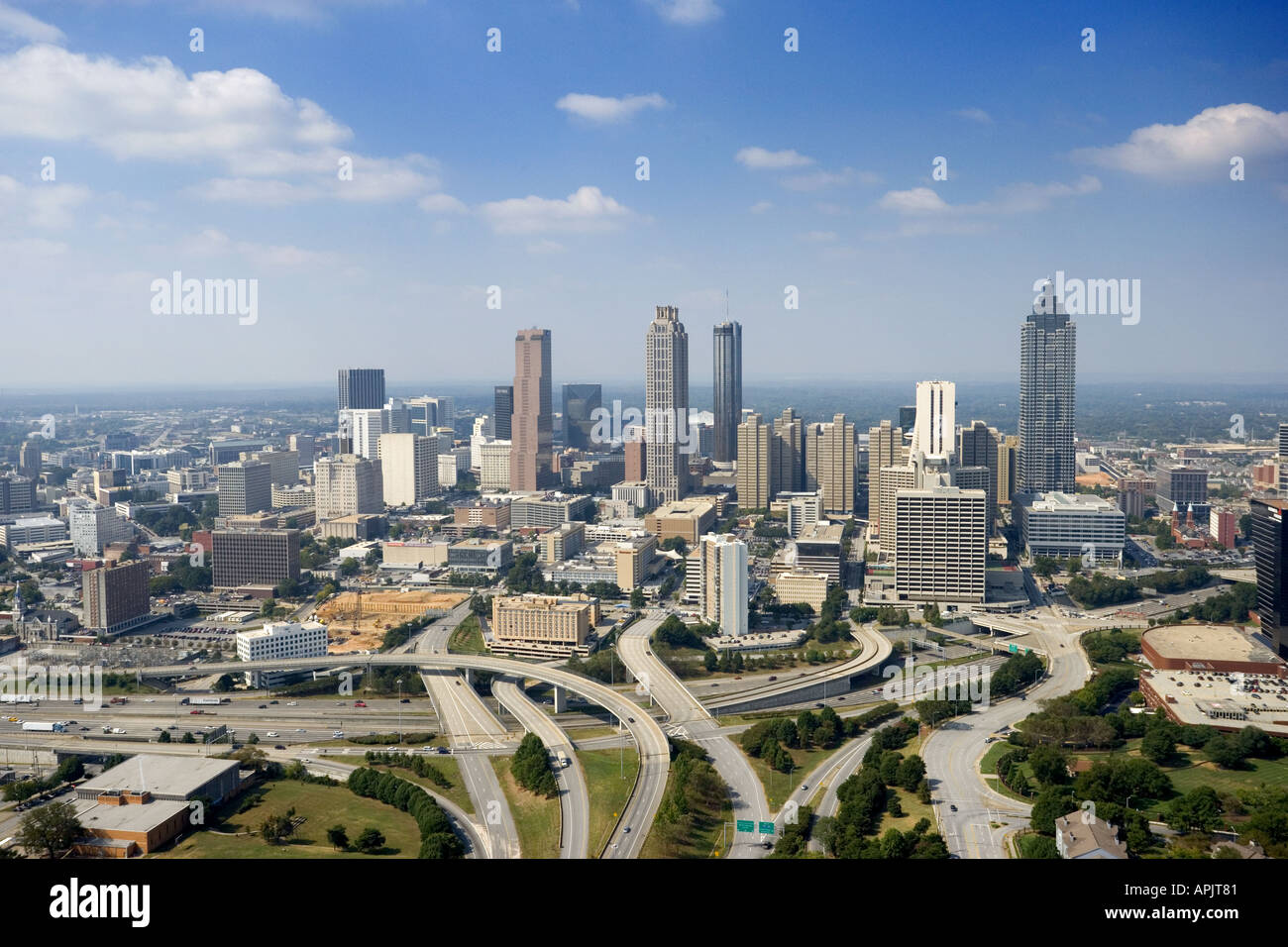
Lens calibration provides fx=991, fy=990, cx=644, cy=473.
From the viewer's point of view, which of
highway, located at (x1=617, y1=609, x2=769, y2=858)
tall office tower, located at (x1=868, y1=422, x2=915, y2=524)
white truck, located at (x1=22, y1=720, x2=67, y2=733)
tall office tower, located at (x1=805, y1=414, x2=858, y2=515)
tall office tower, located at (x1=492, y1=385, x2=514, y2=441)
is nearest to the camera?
highway, located at (x1=617, y1=609, x2=769, y2=858)

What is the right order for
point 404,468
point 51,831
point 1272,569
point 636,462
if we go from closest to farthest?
point 51,831 → point 1272,569 → point 636,462 → point 404,468

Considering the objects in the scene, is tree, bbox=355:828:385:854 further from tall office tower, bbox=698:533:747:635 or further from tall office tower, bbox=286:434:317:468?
tall office tower, bbox=286:434:317:468

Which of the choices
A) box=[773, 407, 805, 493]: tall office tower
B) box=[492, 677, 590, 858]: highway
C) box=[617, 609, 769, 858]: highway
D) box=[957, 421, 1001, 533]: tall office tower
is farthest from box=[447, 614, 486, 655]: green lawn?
box=[773, 407, 805, 493]: tall office tower

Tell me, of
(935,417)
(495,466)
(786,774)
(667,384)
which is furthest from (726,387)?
(786,774)

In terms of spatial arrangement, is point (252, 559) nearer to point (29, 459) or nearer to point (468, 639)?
point (468, 639)

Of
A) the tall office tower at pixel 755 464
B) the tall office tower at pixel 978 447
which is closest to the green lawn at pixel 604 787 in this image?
the tall office tower at pixel 978 447

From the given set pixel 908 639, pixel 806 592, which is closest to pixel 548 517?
pixel 806 592
